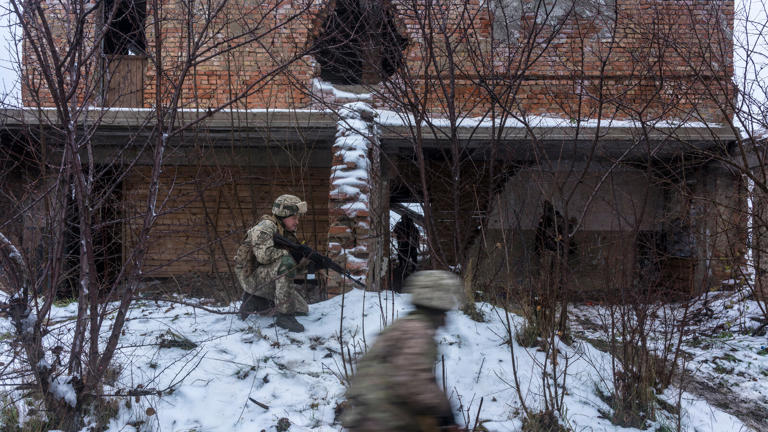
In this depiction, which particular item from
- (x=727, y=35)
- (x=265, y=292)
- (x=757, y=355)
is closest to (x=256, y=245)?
(x=265, y=292)

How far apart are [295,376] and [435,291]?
2.33 metres

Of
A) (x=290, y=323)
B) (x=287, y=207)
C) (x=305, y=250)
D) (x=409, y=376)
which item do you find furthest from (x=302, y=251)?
(x=409, y=376)

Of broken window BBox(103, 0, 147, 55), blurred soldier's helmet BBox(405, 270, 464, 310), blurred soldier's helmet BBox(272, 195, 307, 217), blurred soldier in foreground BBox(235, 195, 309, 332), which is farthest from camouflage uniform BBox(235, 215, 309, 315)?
blurred soldier's helmet BBox(405, 270, 464, 310)

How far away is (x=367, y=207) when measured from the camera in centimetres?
495

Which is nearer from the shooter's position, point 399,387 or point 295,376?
point 399,387

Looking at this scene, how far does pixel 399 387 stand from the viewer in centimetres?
144

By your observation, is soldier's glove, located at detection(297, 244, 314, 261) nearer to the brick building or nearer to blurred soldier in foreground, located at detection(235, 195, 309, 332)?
blurred soldier in foreground, located at detection(235, 195, 309, 332)

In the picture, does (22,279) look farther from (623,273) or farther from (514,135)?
(514,135)

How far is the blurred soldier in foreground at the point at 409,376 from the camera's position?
141cm

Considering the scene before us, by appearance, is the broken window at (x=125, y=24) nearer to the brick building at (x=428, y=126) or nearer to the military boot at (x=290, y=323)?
the brick building at (x=428, y=126)

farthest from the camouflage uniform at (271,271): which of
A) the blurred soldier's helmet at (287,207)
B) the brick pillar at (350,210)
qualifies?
the brick pillar at (350,210)

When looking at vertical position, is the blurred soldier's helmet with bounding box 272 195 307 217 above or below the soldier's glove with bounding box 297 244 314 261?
above

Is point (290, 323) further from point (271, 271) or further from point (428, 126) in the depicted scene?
point (428, 126)

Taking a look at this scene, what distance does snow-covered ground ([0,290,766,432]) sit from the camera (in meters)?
3.11
